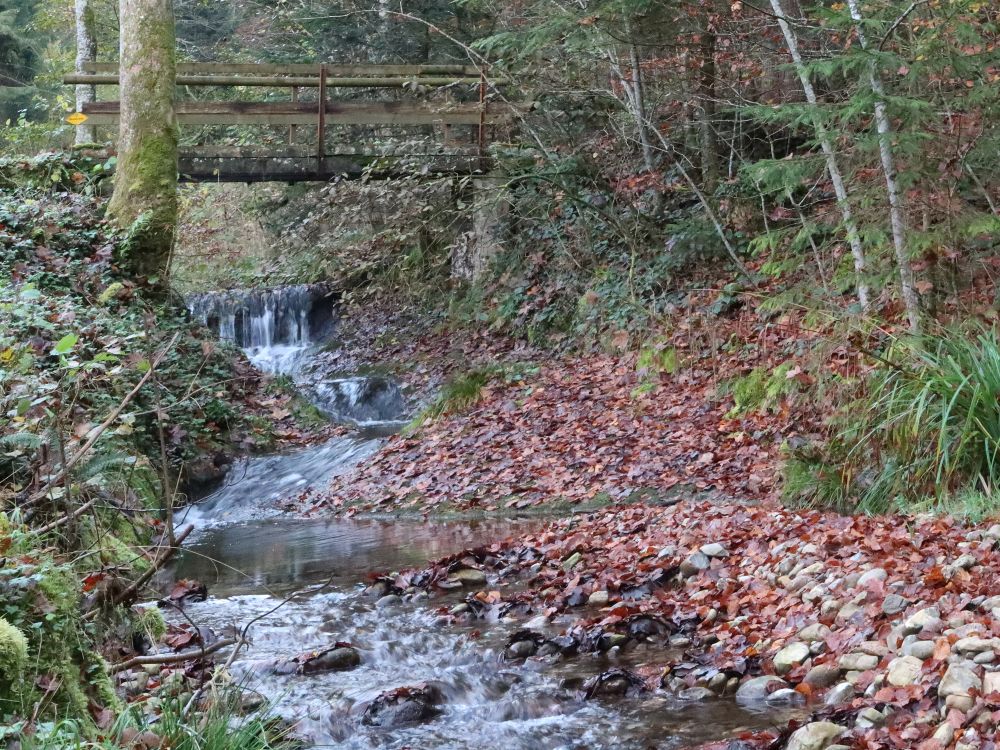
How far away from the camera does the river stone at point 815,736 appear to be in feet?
12.0

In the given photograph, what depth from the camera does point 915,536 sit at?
5.31 m

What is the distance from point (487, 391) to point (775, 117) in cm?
584

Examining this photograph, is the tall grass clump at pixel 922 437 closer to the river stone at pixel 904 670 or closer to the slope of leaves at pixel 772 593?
the slope of leaves at pixel 772 593

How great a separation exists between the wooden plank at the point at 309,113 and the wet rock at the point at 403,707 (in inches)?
459

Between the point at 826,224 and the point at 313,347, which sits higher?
the point at 826,224

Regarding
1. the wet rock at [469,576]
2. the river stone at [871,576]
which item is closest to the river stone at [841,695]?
the river stone at [871,576]

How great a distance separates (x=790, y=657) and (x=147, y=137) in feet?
35.5

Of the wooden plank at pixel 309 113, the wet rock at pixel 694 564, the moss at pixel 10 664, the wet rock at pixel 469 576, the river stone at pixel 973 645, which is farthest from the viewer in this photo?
the wooden plank at pixel 309 113

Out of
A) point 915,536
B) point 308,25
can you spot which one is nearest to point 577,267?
point 308,25

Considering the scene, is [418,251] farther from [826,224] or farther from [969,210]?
[969,210]

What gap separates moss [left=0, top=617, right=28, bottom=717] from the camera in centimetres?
287

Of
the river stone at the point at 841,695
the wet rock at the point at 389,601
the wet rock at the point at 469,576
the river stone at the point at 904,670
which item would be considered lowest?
the wet rock at the point at 389,601

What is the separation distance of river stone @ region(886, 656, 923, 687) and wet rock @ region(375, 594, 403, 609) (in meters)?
3.36

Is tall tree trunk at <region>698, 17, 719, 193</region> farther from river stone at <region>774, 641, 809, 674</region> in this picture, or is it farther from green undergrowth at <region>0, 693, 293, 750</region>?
green undergrowth at <region>0, 693, 293, 750</region>
